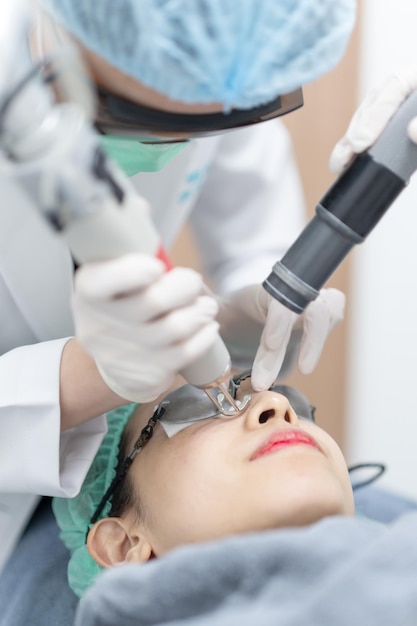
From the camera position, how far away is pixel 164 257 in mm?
723

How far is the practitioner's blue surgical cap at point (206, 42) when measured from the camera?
0.67m

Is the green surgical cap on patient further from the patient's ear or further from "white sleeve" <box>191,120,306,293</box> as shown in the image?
"white sleeve" <box>191,120,306,293</box>

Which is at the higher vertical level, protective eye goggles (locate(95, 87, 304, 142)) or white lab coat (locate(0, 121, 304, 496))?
protective eye goggles (locate(95, 87, 304, 142))

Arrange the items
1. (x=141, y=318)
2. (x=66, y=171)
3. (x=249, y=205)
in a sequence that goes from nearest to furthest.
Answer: (x=66, y=171) < (x=141, y=318) < (x=249, y=205)

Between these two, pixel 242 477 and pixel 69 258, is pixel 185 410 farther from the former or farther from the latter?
pixel 69 258

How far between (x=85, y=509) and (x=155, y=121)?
637 millimetres

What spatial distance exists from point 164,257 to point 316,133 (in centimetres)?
112

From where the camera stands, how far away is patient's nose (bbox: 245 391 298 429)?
0.94m

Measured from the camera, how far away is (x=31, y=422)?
0.95 meters

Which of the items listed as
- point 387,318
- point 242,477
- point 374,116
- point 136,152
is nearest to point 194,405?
point 242,477

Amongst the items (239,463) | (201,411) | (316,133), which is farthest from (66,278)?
(316,133)

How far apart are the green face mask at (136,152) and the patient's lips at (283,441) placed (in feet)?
1.39

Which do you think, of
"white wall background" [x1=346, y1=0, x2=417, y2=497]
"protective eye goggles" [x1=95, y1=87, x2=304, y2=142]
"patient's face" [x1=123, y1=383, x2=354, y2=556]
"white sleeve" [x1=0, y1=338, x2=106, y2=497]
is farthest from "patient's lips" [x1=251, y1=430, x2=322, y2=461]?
"white wall background" [x1=346, y1=0, x2=417, y2=497]

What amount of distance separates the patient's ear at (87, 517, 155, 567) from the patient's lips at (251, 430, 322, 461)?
22cm
